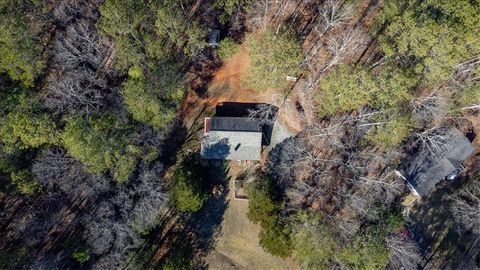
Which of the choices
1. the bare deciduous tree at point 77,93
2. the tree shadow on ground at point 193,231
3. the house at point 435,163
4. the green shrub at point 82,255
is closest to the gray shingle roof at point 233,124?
the tree shadow on ground at point 193,231

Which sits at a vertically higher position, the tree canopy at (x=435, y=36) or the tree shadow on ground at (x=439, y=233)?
the tree canopy at (x=435, y=36)

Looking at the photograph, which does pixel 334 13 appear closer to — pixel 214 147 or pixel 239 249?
pixel 214 147

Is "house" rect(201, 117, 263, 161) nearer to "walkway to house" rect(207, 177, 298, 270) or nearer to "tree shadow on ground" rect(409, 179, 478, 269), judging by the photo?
"walkway to house" rect(207, 177, 298, 270)

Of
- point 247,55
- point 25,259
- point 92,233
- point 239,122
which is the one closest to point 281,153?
point 239,122

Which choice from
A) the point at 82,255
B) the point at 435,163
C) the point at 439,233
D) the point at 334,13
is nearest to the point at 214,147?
the point at 82,255

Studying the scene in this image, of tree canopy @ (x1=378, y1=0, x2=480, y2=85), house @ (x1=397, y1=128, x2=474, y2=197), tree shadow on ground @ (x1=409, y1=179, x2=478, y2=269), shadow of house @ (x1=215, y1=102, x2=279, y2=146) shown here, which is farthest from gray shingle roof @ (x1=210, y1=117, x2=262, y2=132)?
tree shadow on ground @ (x1=409, y1=179, x2=478, y2=269)

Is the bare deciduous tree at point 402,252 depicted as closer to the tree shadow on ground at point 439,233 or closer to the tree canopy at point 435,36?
the tree shadow on ground at point 439,233
